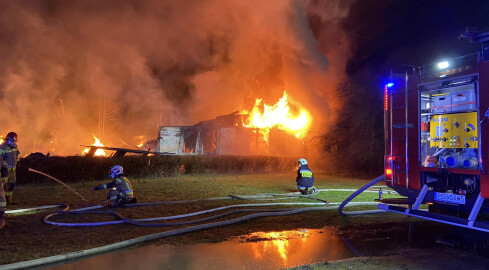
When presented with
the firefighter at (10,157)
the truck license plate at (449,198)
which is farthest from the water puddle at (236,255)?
the firefighter at (10,157)

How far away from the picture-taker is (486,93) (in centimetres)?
493

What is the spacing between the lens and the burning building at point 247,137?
953 inches

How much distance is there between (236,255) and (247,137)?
19.6 m

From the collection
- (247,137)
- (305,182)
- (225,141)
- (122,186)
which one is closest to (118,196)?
(122,186)

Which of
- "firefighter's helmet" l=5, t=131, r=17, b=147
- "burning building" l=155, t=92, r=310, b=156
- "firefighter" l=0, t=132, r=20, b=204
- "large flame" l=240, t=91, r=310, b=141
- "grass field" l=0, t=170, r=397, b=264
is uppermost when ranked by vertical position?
"large flame" l=240, t=91, r=310, b=141

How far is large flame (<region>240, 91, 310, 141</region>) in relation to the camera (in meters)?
24.5

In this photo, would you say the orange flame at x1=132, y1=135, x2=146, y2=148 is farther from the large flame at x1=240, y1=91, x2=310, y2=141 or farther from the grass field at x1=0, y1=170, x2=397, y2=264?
the grass field at x1=0, y1=170, x2=397, y2=264

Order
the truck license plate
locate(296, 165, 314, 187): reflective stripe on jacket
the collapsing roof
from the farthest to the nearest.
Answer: the collapsing roof → locate(296, 165, 314, 187): reflective stripe on jacket → the truck license plate

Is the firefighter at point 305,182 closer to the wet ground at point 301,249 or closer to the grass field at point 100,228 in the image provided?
the grass field at point 100,228

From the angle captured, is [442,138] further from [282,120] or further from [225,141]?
[282,120]

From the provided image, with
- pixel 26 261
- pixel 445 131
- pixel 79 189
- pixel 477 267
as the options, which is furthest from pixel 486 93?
pixel 79 189

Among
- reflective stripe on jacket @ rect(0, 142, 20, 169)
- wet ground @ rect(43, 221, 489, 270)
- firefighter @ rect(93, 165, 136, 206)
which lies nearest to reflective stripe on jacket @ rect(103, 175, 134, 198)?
firefighter @ rect(93, 165, 136, 206)

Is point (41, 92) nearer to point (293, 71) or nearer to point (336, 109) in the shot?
point (293, 71)

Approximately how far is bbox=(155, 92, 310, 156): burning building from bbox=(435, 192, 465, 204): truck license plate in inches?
739
